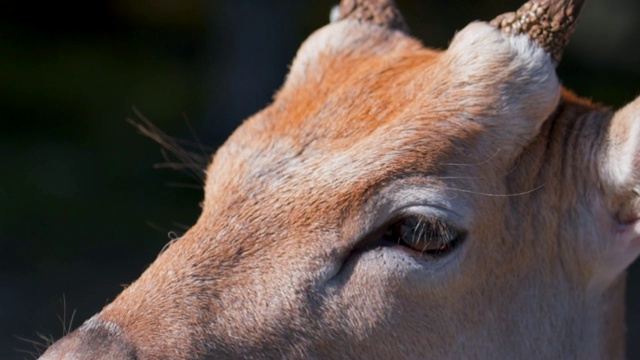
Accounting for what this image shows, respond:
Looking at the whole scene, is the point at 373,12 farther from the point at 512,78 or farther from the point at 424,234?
the point at 424,234

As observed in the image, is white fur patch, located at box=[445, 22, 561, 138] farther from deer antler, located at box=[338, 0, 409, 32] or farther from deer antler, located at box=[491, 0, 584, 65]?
deer antler, located at box=[338, 0, 409, 32]

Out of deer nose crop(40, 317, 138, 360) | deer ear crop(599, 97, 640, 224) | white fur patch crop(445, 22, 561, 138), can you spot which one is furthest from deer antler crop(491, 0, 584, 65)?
deer nose crop(40, 317, 138, 360)

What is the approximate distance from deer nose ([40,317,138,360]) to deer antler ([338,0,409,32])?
244 cm

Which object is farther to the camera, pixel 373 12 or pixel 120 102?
pixel 120 102

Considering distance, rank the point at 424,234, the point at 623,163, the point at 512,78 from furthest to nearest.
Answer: the point at 512,78, the point at 623,163, the point at 424,234

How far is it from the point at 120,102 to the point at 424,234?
1807 centimetres

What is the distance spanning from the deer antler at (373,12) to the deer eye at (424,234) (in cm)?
170

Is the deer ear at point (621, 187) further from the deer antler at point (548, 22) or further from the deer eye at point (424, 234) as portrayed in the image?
the deer eye at point (424, 234)

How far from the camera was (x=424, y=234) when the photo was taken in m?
4.38

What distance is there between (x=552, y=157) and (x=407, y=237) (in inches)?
35.5

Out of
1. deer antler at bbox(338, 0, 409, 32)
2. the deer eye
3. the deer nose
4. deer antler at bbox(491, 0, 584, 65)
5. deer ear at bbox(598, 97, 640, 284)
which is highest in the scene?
deer antler at bbox(491, 0, 584, 65)

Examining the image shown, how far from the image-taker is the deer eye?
14.4 feet

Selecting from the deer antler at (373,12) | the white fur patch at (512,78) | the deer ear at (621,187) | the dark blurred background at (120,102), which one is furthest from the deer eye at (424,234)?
the dark blurred background at (120,102)

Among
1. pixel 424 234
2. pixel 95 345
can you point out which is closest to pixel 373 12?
pixel 424 234
